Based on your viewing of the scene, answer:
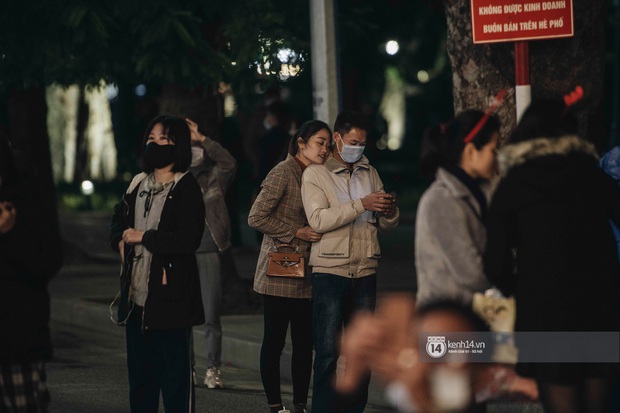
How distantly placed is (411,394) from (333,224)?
2531 millimetres

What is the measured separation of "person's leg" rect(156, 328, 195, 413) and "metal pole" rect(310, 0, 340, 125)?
431 centimetres

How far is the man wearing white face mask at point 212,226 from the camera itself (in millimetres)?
9852

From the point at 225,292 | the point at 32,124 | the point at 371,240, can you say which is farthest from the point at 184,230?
the point at 32,124

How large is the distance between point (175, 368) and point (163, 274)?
0.48m

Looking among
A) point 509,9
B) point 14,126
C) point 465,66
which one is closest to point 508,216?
point 509,9

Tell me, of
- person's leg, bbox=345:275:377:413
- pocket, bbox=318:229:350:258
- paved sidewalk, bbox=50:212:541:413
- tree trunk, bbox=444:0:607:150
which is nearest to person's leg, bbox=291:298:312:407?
person's leg, bbox=345:275:377:413

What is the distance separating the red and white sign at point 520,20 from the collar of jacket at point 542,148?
3.11 meters

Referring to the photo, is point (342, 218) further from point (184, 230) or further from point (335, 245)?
point (184, 230)

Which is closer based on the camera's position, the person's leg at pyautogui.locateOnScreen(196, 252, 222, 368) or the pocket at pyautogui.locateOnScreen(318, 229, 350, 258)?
the pocket at pyautogui.locateOnScreen(318, 229, 350, 258)

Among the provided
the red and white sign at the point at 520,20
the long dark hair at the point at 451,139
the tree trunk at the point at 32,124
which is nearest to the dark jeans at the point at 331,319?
the red and white sign at the point at 520,20

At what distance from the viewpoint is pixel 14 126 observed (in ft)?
63.6

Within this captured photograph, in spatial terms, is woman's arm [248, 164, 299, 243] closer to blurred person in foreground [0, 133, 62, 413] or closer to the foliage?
blurred person in foreground [0, 133, 62, 413]

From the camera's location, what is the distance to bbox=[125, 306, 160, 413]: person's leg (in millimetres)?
7277

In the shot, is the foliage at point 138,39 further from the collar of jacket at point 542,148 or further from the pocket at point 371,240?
the collar of jacket at point 542,148
